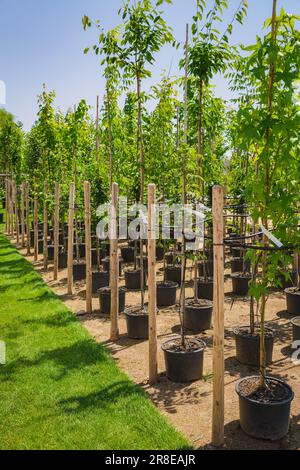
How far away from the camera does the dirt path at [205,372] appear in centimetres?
418

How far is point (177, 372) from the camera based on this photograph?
5.25 metres

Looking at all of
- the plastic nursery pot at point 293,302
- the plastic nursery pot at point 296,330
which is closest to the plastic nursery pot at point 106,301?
the plastic nursery pot at point 293,302

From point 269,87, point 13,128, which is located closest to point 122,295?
point 269,87

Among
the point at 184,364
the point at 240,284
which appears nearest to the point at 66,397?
the point at 184,364

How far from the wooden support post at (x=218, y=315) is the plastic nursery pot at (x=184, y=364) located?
1.25 meters

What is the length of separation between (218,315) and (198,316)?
3.15m

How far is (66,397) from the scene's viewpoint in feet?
15.8

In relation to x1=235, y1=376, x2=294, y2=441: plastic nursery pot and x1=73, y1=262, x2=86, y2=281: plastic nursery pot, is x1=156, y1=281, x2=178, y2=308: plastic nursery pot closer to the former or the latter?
x1=73, y1=262, x2=86, y2=281: plastic nursery pot

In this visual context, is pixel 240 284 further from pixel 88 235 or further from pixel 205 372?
pixel 205 372

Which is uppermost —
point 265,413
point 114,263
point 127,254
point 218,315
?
point 114,263

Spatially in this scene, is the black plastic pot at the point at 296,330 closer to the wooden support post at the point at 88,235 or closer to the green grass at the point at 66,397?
the green grass at the point at 66,397

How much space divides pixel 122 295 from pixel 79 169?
527cm

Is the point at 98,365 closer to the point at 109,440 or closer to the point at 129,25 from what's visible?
the point at 109,440

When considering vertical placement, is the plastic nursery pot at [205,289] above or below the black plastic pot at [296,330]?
above
